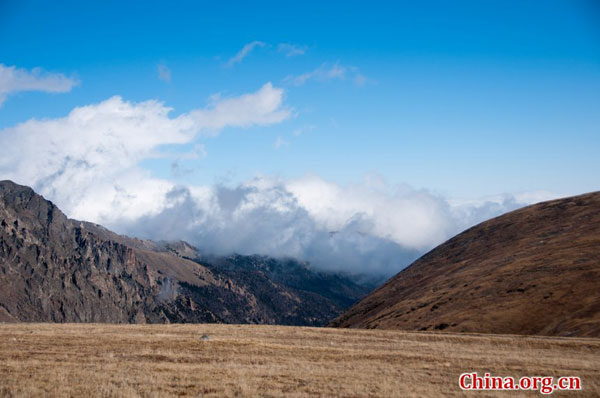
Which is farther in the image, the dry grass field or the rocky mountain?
the rocky mountain

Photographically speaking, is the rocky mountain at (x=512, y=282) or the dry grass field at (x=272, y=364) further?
the rocky mountain at (x=512, y=282)

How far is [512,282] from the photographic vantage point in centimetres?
8956

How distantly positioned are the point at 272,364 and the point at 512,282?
6759 centimetres

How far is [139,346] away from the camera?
40062mm

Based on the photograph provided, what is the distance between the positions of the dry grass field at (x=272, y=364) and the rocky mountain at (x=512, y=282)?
22.5 metres

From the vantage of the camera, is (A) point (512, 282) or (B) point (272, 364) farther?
(A) point (512, 282)

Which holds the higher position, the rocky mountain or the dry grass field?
the rocky mountain

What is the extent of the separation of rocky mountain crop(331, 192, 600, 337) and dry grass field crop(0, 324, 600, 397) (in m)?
22.5

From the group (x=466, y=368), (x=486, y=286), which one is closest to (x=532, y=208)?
(x=486, y=286)

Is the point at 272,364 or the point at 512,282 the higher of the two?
the point at 512,282

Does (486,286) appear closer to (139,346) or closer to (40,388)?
(139,346)

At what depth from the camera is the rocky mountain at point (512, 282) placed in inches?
2805

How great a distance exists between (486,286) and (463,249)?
58.0m

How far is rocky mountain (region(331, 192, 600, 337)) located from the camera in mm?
71250
